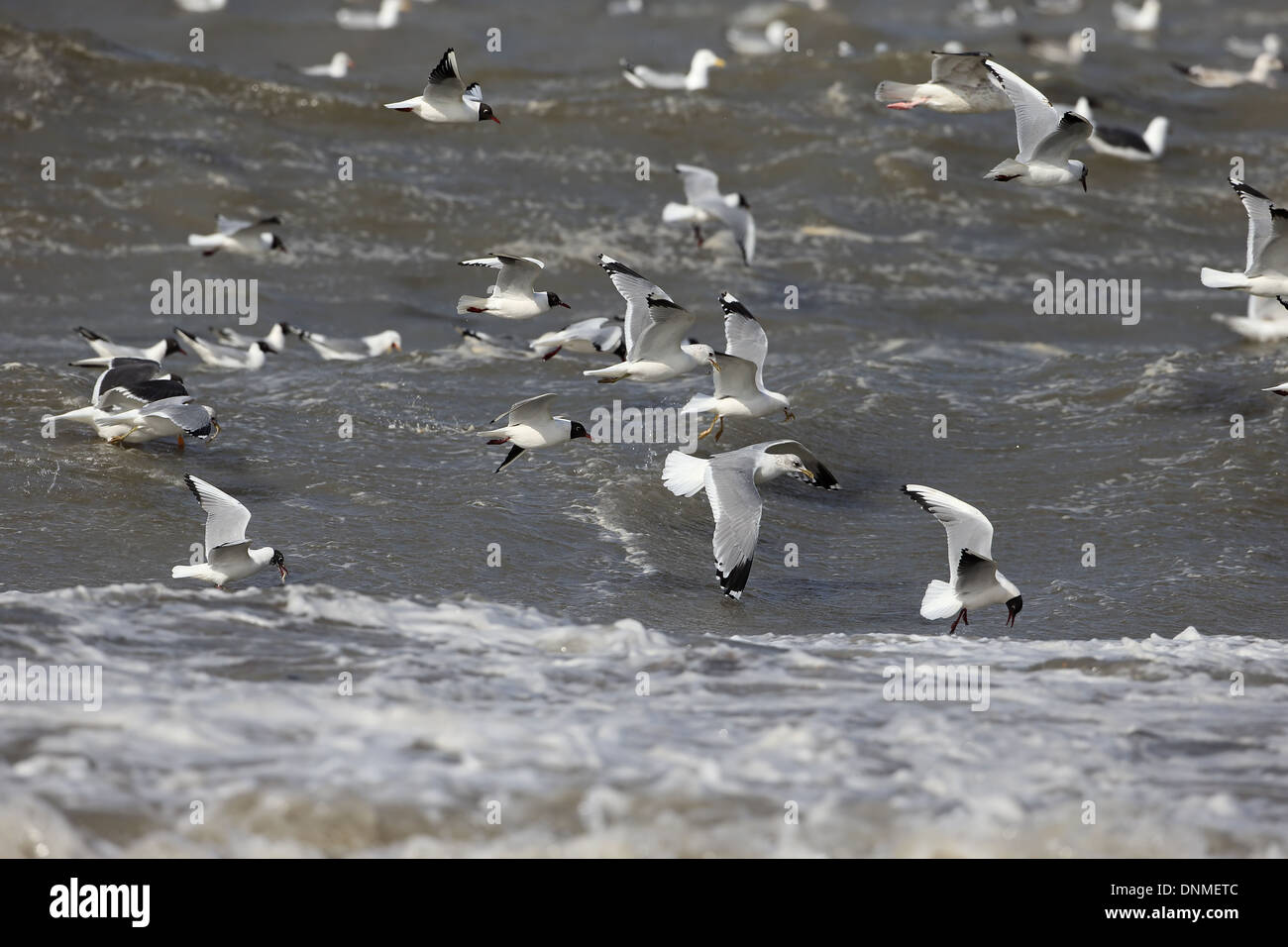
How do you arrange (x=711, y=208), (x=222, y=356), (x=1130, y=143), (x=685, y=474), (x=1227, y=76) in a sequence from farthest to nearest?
1. (x=1227, y=76)
2. (x=1130, y=143)
3. (x=711, y=208)
4. (x=222, y=356)
5. (x=685, y=474)

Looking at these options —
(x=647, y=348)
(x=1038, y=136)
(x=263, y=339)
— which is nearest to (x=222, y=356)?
(x=263, y=339)

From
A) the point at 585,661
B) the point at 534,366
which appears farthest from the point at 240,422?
the point at 585,661

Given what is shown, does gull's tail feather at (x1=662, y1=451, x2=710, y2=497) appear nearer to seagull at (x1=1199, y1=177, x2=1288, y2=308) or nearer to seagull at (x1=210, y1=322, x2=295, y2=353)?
seagull at (x1=1199, y1=177, x2=1288, y2=308)

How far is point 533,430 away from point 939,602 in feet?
9.88

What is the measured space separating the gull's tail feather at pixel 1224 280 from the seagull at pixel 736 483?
2.87 meters

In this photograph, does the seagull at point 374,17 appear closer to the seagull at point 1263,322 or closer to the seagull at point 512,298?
the seagull at point 1263,322

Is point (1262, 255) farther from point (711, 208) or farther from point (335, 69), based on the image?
point (335, 69)

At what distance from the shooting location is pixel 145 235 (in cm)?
1695

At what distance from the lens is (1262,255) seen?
1023cm

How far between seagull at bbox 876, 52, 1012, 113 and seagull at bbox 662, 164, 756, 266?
2.93 metres

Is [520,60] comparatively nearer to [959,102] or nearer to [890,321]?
[890,321]

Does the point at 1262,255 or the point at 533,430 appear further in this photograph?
the point at 1262,255
